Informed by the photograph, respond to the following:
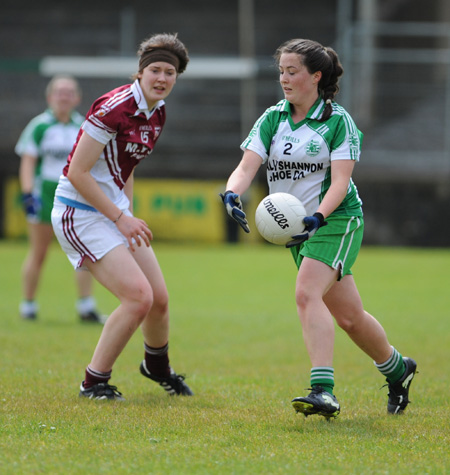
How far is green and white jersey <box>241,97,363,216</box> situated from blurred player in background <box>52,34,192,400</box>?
738 mm

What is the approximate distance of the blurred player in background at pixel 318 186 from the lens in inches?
191

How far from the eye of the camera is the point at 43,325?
9297 mm

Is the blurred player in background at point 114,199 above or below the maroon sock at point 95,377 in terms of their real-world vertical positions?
above

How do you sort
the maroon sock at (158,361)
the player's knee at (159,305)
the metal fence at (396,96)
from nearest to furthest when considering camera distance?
1. the player's knee at (159,305)
2. the maroon sock at (158,361)
3. the metal fence at (396,96)

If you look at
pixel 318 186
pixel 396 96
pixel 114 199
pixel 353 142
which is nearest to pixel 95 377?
pixel 114 199

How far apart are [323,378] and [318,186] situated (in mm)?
1142

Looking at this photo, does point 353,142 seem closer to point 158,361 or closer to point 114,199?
point 114,199

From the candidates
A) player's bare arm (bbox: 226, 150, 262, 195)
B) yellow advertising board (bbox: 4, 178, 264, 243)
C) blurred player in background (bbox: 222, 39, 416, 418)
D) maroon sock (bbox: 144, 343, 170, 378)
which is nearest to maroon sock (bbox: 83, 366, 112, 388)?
maroon sock (bbox: 144, 343, 170, 378)

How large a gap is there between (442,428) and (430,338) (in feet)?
14.0

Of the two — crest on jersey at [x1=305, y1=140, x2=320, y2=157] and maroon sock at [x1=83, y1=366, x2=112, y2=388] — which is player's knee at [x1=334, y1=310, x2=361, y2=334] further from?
maroon sock at [x1=83, y1=366, x2=112, y2=388]

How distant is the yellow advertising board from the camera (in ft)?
66.7

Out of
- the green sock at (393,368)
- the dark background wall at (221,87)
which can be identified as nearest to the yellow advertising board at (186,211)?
the dark background wall at (221,87)

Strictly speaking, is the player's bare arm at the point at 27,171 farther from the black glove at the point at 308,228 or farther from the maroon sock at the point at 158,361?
the black glove at the point at 308,228

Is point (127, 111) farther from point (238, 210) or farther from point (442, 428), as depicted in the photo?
point (442, 428)
